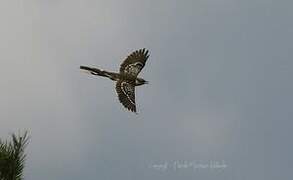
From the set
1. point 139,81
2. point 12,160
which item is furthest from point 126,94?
point 12,160

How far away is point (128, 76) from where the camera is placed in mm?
43719

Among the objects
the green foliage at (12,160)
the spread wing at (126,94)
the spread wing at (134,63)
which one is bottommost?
the green foliage at (12,160)

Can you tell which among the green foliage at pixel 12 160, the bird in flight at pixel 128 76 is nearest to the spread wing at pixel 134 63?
the bird in flight at pixel 128 76

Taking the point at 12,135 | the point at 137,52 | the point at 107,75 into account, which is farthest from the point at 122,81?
the point at 12,135

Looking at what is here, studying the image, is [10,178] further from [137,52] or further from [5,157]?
[137,52]

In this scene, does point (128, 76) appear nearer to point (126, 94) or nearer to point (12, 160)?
point (126, 94)

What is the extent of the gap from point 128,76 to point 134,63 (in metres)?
2.24

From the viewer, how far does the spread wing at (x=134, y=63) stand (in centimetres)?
4469

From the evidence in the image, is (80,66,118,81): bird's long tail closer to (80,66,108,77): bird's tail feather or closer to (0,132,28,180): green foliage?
(80,66,108,77): bird's tail feather

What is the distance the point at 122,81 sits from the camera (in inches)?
1699

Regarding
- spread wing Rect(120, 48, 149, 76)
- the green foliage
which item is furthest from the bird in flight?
the green foliage

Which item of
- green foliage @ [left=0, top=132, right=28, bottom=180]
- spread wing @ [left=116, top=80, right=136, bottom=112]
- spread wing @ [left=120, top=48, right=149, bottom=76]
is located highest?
spread wing @ [left=120, top=48, right=149, bottom=76]

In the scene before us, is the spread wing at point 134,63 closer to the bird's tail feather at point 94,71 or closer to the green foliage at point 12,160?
the bird's tail feather at point 94,71

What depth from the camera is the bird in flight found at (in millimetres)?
42031
